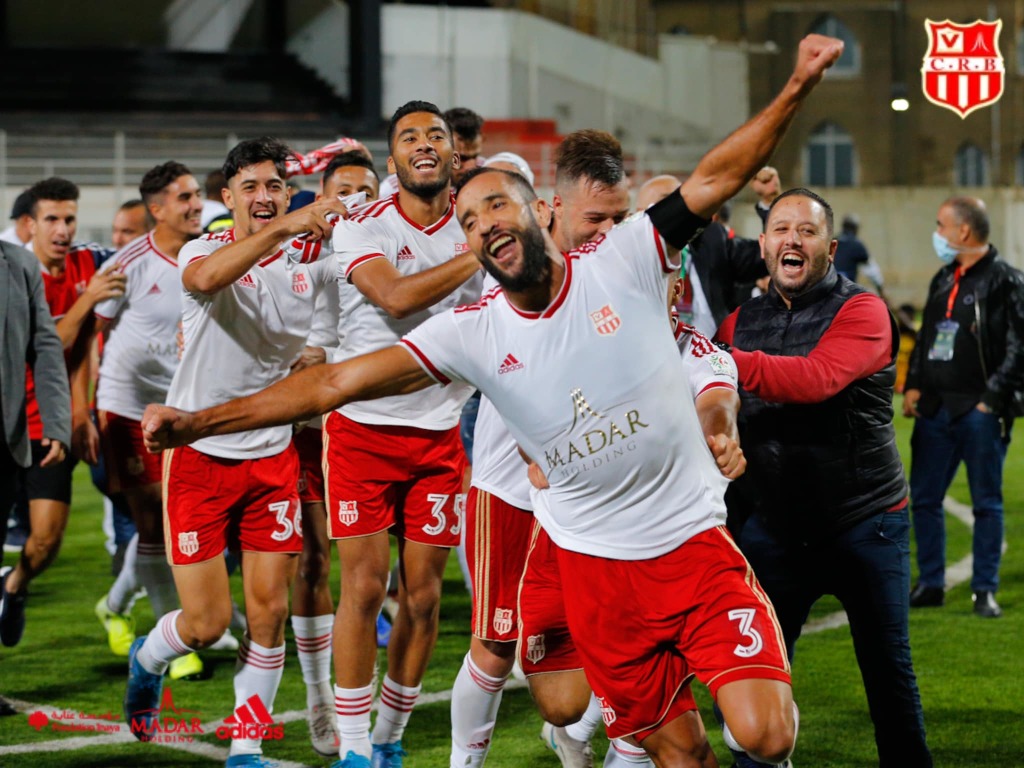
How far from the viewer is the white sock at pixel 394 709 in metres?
5.21

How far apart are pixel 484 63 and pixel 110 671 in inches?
978

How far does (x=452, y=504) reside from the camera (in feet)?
17.8

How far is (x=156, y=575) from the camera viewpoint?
688cm

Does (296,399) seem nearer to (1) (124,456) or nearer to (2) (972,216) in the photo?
(1) (124,456)

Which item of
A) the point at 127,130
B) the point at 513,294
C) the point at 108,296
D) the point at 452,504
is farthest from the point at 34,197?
the point at 127,130

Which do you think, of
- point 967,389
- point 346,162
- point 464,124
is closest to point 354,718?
point 346,162

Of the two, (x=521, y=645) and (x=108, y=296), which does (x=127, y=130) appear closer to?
(x=108, y=296)

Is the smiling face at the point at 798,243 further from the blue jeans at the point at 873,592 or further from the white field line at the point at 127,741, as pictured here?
the white field line at the point at 127,741

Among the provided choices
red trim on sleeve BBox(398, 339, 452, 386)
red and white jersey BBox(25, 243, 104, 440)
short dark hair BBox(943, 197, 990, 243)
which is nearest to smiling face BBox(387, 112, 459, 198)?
red trim on sleeve BBox(398, 339, 452, 386)

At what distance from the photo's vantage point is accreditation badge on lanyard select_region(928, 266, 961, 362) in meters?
8.35

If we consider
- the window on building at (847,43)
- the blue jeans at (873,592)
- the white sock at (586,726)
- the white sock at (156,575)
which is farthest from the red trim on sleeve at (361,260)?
the window on building at (847,43)

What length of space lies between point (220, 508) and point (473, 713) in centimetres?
130

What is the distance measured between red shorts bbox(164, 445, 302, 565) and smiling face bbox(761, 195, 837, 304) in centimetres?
207

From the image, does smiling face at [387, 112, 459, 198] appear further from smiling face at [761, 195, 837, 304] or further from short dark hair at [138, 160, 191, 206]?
short dark hair at [138, 160, 191, 206]
